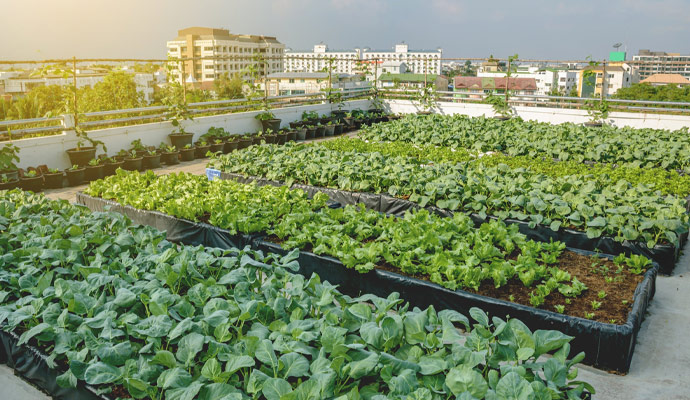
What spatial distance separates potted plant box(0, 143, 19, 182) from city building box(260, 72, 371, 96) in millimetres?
6792

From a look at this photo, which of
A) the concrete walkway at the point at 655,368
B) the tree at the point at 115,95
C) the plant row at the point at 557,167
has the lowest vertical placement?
the concrete walkway at the point at 655,368

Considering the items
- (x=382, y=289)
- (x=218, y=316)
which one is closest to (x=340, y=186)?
(x=382, y=289)

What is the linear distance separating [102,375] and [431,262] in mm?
2484

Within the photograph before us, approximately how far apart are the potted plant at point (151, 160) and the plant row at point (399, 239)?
4.06 metres

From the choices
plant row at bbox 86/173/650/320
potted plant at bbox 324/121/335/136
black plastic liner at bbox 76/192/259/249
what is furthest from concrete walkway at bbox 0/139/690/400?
potted plant at bbox 324/121/335/136

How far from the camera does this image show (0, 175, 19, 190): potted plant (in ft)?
25.1

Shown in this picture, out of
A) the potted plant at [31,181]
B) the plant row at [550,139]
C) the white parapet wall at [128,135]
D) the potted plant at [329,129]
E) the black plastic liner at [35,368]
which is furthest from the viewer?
the potted plant at [329,129]

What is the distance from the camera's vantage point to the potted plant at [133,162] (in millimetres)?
9367

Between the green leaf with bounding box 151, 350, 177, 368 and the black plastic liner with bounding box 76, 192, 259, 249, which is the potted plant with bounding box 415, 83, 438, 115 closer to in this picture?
the black plastic liner with bounding box 76, 192, 259, 249

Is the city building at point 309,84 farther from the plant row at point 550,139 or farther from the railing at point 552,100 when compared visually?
the plant row at point 550,139

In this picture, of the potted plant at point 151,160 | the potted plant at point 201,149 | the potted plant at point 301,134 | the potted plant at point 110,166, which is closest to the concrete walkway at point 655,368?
the potted plant at point 110,166

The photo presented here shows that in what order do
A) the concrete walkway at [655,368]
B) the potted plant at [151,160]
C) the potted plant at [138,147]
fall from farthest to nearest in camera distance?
the potted plant at [138,147] < the potted plant at [151,160] < the concrete walkway at [655,368]

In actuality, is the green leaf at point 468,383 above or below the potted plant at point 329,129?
below

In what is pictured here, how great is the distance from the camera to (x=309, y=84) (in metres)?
25.0
